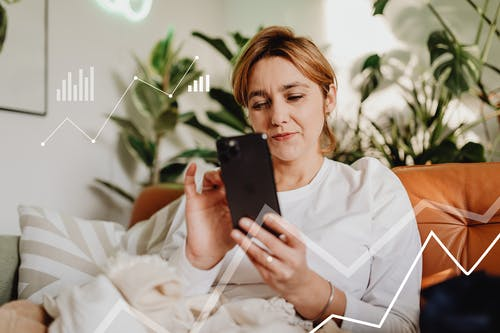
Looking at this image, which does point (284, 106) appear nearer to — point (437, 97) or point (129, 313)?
point (129, 313)

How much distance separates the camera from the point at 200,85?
2.44 m

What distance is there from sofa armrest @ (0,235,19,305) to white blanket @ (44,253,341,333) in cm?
35

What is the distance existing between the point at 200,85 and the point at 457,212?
1683mm

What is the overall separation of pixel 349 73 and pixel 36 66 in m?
1.39

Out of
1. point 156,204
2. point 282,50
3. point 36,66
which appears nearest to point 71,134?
point 36,66

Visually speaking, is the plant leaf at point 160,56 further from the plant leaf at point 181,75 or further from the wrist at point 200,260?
the wrist at point 200,260

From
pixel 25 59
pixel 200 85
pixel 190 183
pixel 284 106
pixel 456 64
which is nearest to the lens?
pixel 190 183

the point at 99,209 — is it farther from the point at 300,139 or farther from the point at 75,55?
the point at 300,139

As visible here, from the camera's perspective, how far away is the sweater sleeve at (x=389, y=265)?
2.62 feet

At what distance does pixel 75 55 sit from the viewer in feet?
6.38

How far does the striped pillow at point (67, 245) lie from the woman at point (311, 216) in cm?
18

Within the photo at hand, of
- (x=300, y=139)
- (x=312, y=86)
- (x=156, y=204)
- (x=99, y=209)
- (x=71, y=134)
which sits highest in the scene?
(x=312, y=86)

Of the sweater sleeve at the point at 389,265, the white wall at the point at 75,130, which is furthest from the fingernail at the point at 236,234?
the white wall at the point at 75,130

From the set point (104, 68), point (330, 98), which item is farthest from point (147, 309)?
point (104, 68)
